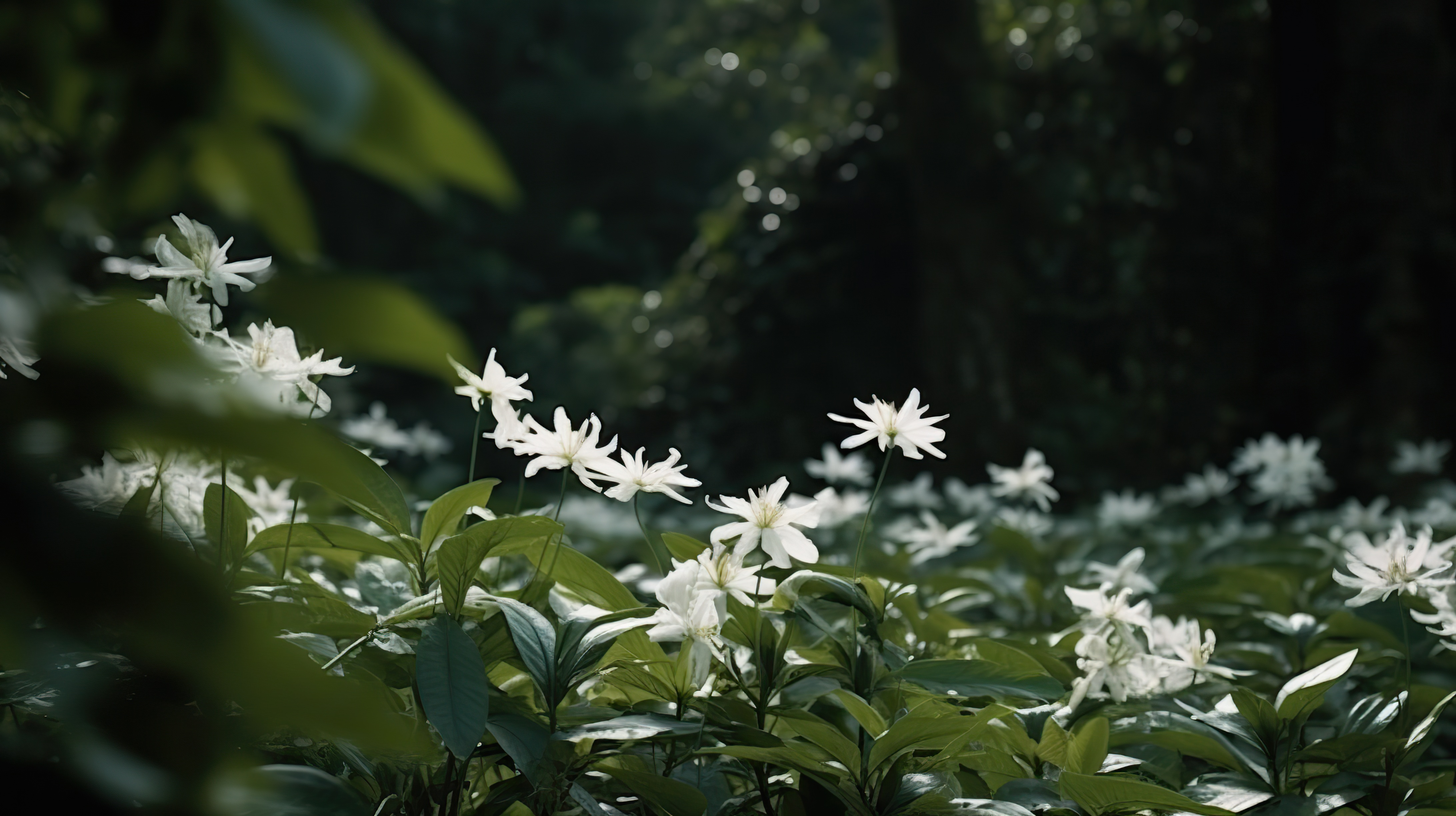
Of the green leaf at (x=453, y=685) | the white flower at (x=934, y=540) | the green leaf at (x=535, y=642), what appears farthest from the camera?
the white flower at (x=934, y=540)

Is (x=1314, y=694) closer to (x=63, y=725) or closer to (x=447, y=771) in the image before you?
(x=447, y=771)

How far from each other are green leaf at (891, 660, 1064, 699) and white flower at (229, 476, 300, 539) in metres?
0.77

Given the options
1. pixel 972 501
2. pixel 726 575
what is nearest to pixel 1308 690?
pixel 726 575

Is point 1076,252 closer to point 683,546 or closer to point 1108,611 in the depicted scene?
point 1108,611

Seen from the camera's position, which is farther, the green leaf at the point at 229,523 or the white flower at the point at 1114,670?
the white flower at the point at 1114,670

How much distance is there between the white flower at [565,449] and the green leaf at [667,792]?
11.5 inches

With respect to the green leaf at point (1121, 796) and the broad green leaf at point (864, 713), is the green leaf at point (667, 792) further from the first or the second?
the green leaf at point (1121, 796)

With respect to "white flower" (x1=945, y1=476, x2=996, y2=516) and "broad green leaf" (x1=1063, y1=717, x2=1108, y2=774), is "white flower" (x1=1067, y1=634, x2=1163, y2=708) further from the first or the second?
"white flower" (x1=945, y1=476, x2=996, y2=516)

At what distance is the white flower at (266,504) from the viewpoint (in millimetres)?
1358

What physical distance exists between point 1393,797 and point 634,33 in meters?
16.1

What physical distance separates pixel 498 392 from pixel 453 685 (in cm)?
34

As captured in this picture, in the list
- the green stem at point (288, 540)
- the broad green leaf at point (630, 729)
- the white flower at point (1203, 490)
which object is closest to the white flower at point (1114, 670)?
the broad green leaf at point (630, 729)

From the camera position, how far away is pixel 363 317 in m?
0.37

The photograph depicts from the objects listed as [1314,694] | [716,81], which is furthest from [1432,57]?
[716,81]
